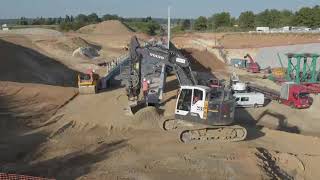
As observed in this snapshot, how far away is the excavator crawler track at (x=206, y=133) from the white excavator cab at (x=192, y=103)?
0.38 metres

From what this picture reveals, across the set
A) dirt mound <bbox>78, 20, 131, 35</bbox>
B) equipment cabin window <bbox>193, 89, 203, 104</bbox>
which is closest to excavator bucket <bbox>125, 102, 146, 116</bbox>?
equipment cabin window <bbox>193, 89, 203, 104</bbox>

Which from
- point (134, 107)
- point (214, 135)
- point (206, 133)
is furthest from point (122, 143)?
point (134, 107)

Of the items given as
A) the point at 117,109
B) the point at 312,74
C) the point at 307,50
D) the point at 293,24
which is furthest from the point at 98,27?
the point at 117,109

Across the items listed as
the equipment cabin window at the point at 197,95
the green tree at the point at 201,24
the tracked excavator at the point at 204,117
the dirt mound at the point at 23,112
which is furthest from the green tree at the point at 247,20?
the equipment cabin window at the point at 197,95

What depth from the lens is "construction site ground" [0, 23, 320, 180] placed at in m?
16.2

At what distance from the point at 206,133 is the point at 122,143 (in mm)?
3300

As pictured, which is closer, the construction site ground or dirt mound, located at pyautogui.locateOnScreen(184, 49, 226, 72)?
the construction site ground

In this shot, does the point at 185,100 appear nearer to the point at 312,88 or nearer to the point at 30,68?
the point at 312,88

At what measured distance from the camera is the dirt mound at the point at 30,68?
3852cm

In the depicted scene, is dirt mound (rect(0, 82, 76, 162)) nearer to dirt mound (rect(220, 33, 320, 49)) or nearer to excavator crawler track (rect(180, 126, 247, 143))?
excavator crawler track (rect(180, 126, 247, 143))

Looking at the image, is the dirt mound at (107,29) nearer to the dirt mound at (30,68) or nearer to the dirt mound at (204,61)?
the dirt mound at (204,61)

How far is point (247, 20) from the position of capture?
11288cm

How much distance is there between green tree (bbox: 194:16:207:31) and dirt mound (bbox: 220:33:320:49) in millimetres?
40817

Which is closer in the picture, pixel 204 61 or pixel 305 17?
pixel 204 61
